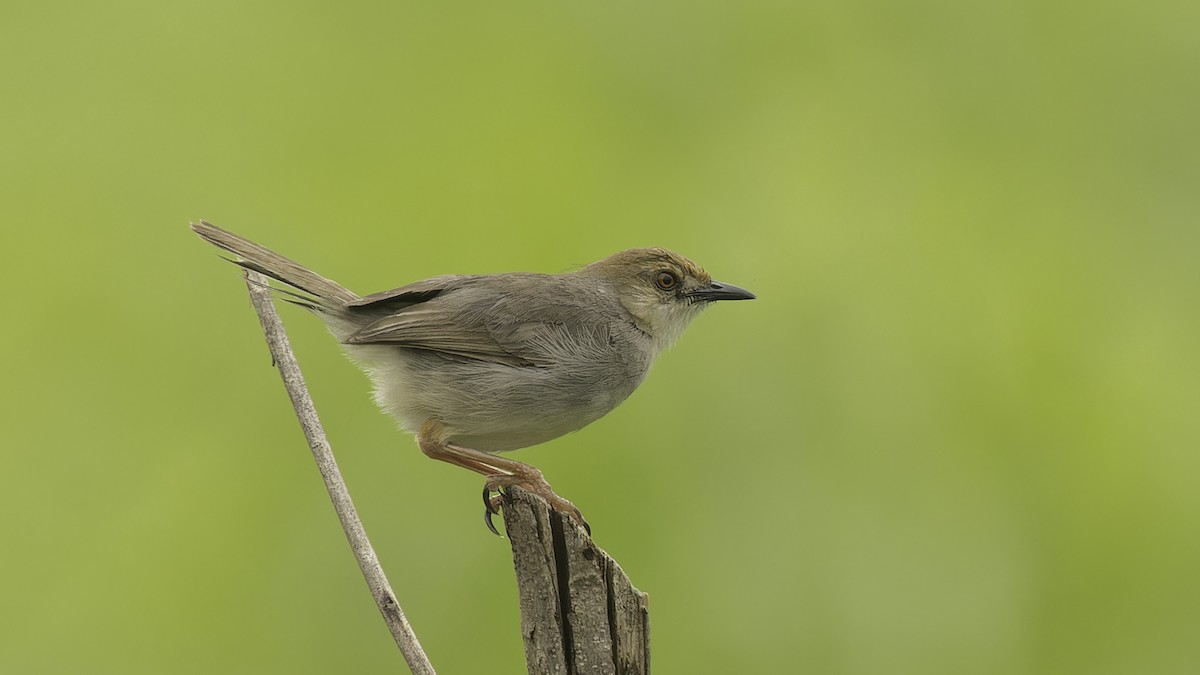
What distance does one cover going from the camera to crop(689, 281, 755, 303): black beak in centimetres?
540

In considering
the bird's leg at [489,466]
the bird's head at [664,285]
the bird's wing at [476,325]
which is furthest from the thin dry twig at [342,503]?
the bird's head at [664,285]

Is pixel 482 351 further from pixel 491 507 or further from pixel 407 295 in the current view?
pixel 491 507

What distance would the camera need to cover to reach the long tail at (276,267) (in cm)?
489

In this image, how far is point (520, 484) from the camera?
4387mm

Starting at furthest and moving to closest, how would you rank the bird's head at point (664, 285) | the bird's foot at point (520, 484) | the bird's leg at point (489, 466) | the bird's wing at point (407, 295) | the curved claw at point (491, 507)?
the bird's head at point (664, 285) → the bird's wing at point (407, 295) → the curved claw at point (491, 507) → the bird's leg at point (489, 466) → the bird's foot at point (520, 484)

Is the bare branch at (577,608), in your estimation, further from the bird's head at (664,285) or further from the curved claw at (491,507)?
the bird's head at (664,285)

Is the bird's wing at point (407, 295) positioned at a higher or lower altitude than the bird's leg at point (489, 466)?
higher

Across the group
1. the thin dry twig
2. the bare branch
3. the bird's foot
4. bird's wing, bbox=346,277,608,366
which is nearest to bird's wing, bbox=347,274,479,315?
bird's wing, bbox=346,277,608,366

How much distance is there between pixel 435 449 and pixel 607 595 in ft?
5.24

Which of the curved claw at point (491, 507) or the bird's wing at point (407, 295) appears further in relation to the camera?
the bird's wing at point (407, 295)

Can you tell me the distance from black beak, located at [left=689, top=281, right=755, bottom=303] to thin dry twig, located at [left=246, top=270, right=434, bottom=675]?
2.13m

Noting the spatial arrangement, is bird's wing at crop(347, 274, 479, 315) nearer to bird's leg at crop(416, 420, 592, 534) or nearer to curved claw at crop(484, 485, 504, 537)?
bird's leg at crop(416, 420, 592, 534)

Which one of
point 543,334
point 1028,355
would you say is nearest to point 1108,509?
point 1028,355

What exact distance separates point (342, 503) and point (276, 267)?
1.73 meters
